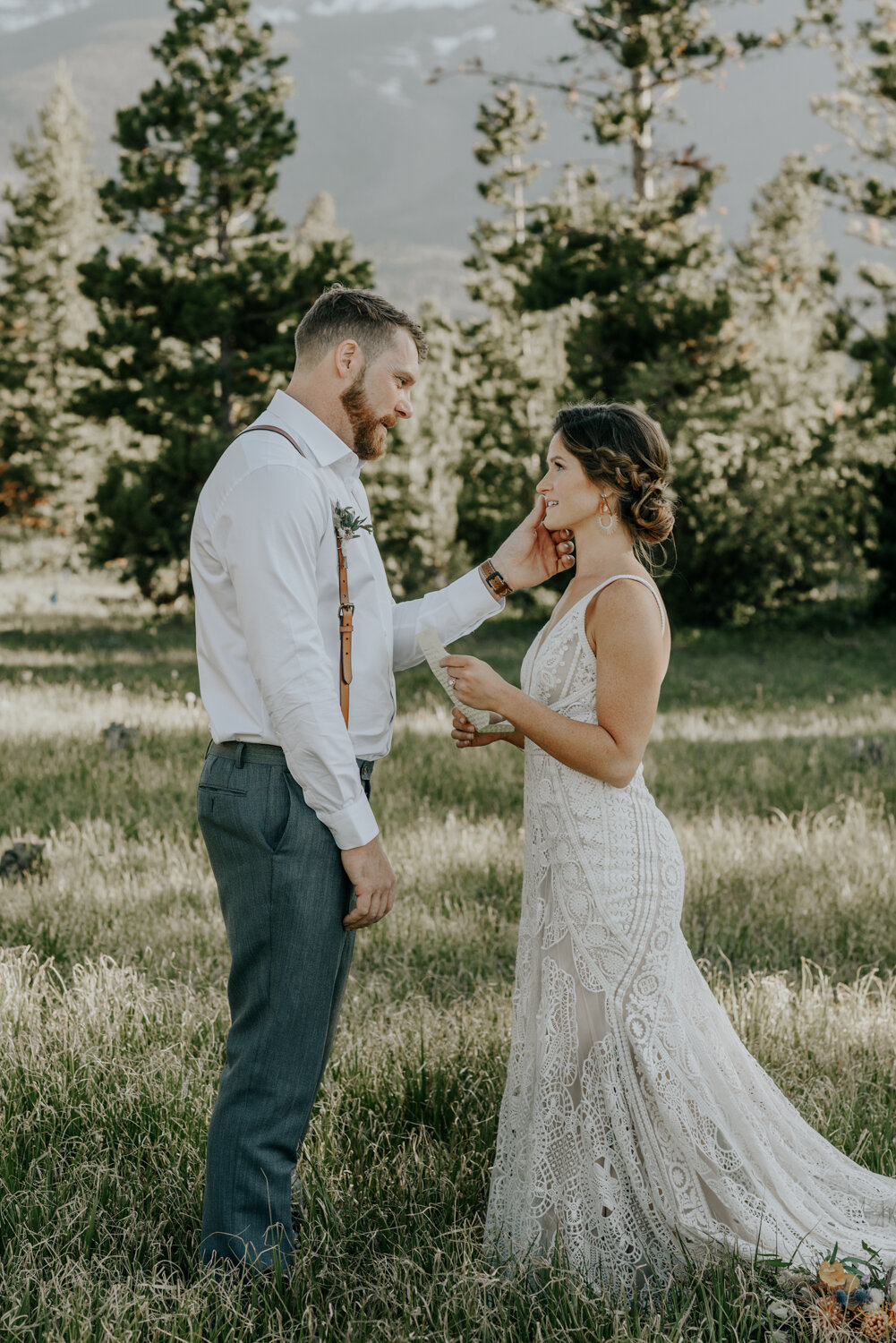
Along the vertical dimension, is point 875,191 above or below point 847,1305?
above

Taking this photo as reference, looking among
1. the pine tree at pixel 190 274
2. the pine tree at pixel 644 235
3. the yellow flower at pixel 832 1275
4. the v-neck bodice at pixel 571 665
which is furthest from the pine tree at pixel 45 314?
Result: the yellow flower at pixel 832 1275

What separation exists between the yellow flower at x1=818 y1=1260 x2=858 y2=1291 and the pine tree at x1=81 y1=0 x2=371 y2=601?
59.4ft

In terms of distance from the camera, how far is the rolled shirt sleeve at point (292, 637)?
9.06 feet

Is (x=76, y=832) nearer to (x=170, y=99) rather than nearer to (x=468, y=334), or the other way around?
(x=170, y=99)

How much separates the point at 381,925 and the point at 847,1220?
9.32 ft

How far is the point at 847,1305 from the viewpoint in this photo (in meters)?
2.76


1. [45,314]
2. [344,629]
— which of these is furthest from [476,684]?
[45,314]

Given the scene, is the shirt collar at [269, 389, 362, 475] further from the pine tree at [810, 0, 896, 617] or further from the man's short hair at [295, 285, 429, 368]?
the pine tree at [810, 0, 896, 617]

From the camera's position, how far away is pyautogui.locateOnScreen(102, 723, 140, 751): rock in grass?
8.99 meters

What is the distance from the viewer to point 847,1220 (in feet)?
10.5

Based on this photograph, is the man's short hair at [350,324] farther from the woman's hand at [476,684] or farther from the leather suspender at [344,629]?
the woman's hand at [476,684]

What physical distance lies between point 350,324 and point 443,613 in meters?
1.11

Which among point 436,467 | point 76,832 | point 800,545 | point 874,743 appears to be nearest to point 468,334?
point 436,467

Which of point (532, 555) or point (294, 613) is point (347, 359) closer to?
point (294, 613)
